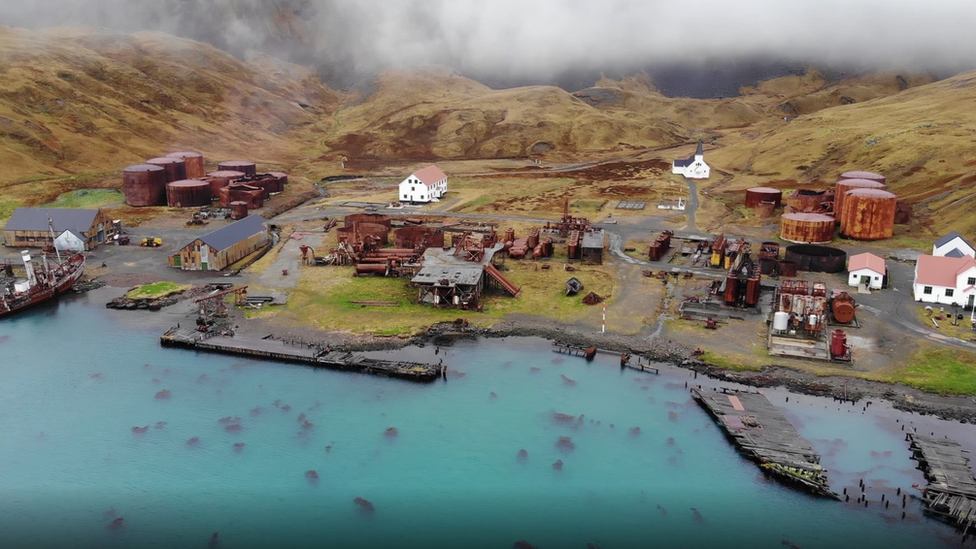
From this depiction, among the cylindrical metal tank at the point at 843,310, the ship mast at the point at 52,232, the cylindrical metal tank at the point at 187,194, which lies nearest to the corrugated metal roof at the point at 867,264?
the cylindrical metal tank at the point at 843,310

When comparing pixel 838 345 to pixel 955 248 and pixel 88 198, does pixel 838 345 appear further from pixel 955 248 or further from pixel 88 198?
pixel 88 198

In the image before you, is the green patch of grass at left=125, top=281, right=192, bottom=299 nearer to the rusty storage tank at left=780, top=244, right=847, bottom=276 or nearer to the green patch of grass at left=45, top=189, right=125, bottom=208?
the green patch of grass at left=45, top=189, right=125, bottom=208

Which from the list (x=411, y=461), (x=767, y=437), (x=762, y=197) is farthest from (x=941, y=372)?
(x=762, y=197)

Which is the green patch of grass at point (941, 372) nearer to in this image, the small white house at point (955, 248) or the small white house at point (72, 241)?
the small white house at point (955, 248)

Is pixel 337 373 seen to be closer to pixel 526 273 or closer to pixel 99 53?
pixel 526 273

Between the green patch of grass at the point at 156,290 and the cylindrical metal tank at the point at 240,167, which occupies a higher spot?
the cylindrical metal tank at the point at 240,167

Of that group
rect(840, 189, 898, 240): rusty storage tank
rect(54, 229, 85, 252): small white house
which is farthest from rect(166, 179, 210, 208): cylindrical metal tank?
rect(840, 189, 898, 240): rusty storage tank
